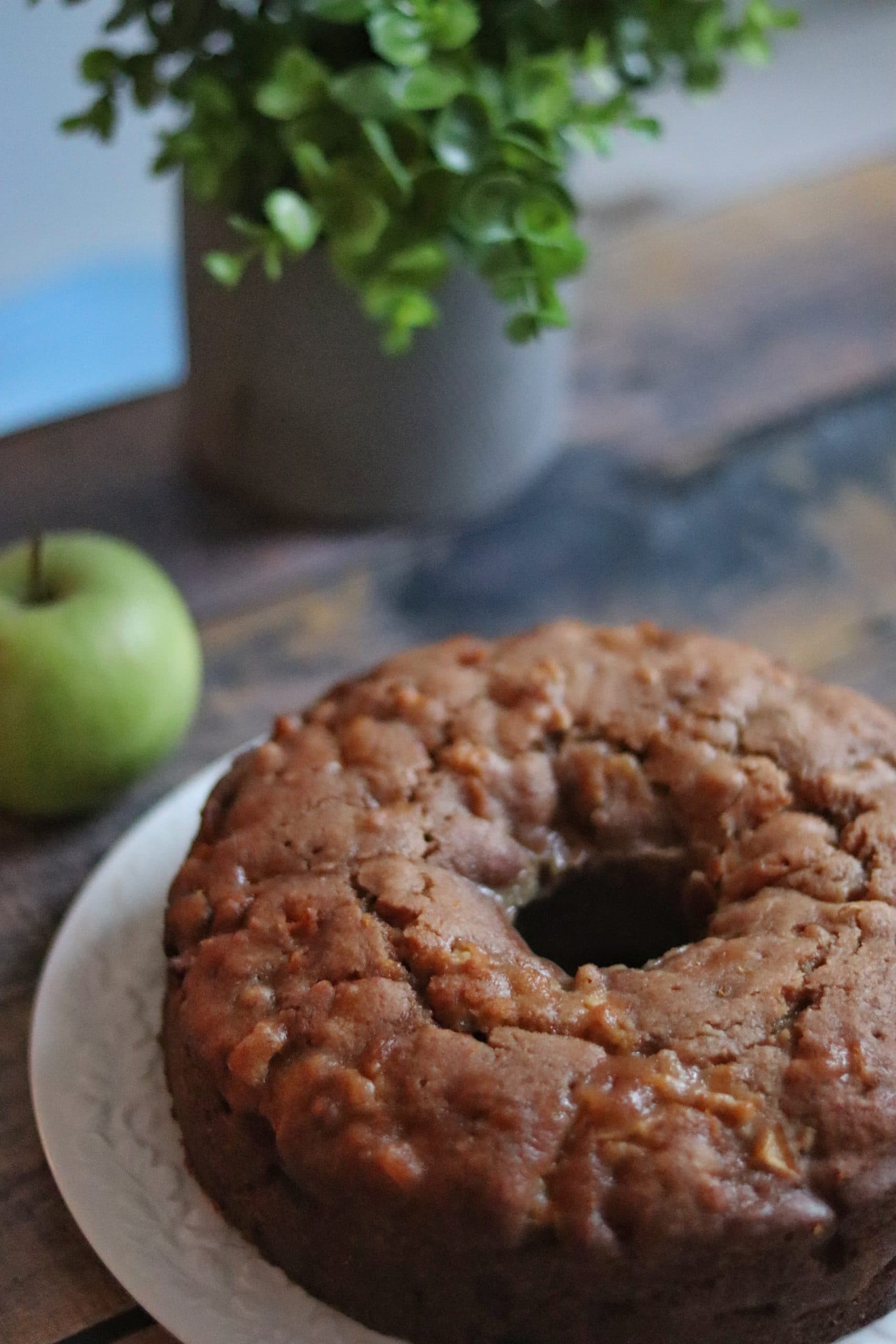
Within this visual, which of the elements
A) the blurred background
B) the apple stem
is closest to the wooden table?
the apple stem

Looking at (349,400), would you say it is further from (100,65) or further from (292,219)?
(100,65)

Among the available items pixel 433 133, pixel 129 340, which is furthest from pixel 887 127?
pixel 433 133

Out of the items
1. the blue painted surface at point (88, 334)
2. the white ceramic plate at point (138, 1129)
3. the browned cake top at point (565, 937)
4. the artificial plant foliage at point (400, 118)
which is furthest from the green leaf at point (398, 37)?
the blue painted surface at point (88, 334)

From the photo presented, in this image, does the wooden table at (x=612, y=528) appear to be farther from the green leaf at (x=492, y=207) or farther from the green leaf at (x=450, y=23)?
the green leaf at (x=450, y=23)

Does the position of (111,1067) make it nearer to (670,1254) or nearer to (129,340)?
(670,1254)

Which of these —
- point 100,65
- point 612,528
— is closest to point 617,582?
point 612,528

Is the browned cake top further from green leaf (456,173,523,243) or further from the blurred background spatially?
the blurred background
